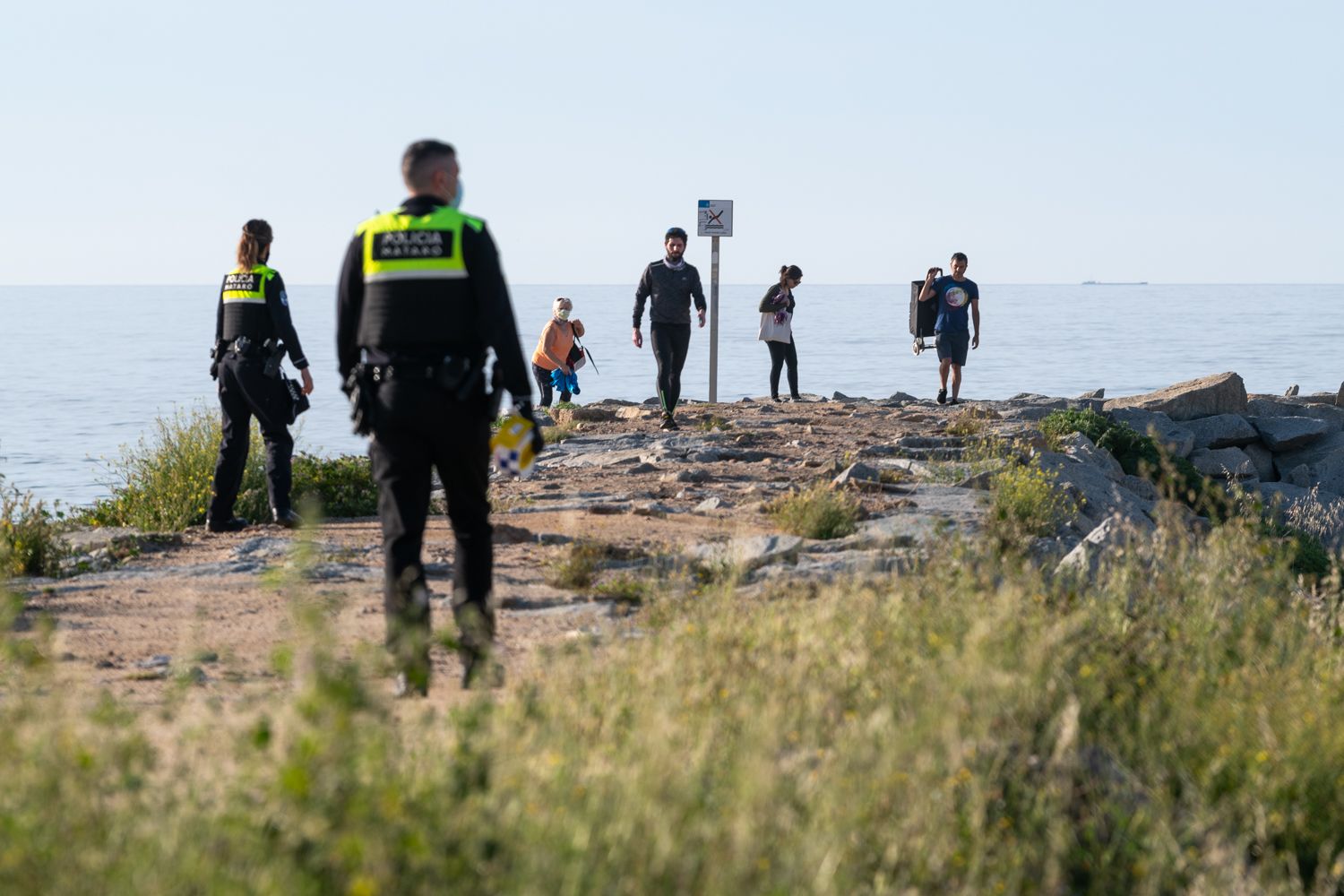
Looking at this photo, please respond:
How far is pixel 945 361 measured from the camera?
19.8 m

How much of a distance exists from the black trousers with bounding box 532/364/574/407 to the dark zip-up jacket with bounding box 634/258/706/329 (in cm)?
497

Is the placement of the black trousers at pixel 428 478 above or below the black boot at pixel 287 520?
above

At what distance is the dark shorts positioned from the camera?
19.4 metres

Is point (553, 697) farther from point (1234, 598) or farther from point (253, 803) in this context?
point (1234, 598)

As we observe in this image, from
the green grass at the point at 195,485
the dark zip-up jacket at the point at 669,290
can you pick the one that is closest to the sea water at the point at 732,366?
the green grass at the point at 195,485

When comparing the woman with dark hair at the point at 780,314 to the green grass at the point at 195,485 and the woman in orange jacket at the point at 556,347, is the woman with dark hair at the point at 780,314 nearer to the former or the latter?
the woman in orange jacket at the point at 556,347

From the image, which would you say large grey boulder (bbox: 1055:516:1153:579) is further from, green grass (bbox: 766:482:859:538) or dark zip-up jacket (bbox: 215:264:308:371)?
dark zip-up jacket (bbox: 215:264:308:371)

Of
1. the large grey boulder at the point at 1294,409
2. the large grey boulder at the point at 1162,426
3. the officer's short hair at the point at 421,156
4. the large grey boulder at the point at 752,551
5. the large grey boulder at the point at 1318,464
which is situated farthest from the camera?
the large grey boulder at the point at 1294,409

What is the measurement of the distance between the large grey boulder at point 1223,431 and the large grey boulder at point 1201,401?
0.49m

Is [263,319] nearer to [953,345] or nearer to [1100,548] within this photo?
[1100,548]

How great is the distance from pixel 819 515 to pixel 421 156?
4197 mm

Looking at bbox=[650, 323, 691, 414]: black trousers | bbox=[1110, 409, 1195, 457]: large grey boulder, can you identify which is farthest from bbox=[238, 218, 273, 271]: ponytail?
bbox=[1110, 409, 1195, 457]: large grey boulder

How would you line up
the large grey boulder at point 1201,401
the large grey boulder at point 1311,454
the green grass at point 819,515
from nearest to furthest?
the green grass at point 819,515, the large grey boulder at point 1311,454, the large grey boulder at point 1201,401

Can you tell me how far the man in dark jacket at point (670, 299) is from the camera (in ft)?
49.9
